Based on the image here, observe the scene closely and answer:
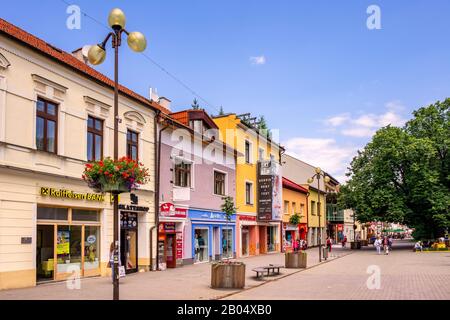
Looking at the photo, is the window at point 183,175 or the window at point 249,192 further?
the window at point 249,192

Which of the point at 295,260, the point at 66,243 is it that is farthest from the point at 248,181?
the point at 66,243

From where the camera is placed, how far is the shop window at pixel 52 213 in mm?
15477

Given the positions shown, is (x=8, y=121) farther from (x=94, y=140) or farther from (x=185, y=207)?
(x=185, y=207)

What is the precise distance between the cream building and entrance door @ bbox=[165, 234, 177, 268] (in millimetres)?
2420

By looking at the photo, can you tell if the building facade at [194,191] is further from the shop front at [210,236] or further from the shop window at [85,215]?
the shop window at [85,215]

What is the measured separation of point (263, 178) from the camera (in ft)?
116

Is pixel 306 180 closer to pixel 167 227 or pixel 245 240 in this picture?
pixel 245 240

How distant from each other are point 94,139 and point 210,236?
37.7 feet

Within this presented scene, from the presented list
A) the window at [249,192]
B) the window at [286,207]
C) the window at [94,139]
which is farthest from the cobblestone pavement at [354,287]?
the window at [286,207]

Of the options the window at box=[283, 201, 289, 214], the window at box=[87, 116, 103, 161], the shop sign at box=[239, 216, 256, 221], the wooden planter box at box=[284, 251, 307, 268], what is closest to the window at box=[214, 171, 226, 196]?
the shop sign at box=[239, 216, 256, 221]

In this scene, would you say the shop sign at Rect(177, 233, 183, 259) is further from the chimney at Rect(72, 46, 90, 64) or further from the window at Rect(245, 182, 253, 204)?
the window at Rect(245, 182, 253, 204)

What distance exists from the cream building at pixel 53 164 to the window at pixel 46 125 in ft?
0.11

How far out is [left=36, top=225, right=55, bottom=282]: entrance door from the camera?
15344 millimetres
